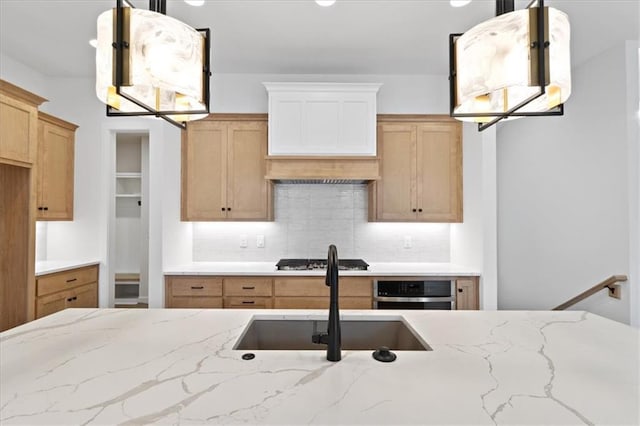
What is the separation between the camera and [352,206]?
11.6ft

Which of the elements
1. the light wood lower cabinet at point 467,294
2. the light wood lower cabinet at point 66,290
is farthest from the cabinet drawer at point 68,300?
the light wood lower cabinet at point 467,294

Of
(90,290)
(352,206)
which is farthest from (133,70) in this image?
(90,290)

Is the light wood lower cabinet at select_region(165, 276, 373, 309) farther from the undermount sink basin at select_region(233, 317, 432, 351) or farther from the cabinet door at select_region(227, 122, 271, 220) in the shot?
the undermount sink basin at select_region(233, 317, 432, 351)

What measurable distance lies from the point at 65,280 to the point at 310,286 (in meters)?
2.15

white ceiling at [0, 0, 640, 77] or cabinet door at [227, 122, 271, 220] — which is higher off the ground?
white ceiling at [0, 0, 640, 77]

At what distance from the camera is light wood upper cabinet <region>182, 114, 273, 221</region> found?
322 centimetres

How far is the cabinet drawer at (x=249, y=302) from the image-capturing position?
9.66ft

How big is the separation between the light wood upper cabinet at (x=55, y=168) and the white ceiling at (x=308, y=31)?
0.64m

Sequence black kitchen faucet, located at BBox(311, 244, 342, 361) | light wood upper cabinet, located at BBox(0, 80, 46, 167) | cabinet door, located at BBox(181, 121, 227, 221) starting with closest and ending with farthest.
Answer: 1. black kitchen faucet, located at BBox(311, 244, 342, 361)
2. light wood upper cabinet, located at BBox(0, 80, 46, 167)
3. cabinet door, located at BBox(181, 121, 227, 221)

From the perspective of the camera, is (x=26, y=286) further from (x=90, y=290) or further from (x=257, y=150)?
(x=257, y=150)

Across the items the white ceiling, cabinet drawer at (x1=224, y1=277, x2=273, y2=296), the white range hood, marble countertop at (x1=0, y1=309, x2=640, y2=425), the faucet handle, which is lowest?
cabinet drawer at (x1=224, y1=277, x2=273, y2=296)

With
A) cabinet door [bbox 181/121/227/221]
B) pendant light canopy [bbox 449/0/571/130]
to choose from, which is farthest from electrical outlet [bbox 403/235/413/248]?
pendant light canopy [bbox 449/0/571/130]

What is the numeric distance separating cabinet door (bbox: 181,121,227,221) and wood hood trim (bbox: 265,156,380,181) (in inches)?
20.8

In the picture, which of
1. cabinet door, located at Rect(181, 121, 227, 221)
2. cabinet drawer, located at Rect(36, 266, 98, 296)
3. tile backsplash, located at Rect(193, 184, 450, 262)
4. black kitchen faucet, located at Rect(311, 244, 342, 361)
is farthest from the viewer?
tile backsplash, located at Rect(193, 184, 450, 262)
